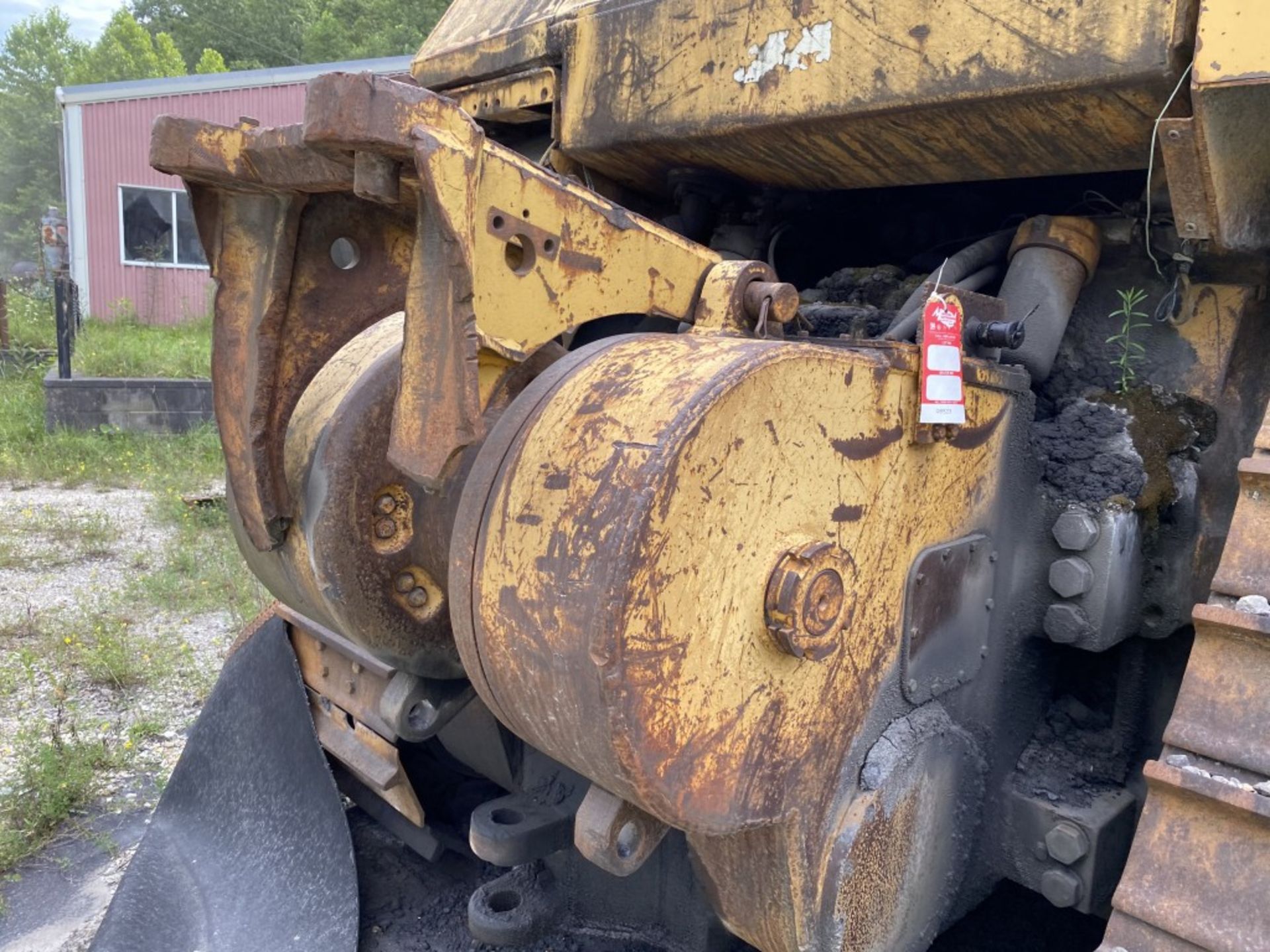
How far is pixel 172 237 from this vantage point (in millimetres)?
16922

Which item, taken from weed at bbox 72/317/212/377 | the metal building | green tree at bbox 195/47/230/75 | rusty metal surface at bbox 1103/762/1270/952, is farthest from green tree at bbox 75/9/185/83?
rusty metal surface at bbox 1103/762/1270/952

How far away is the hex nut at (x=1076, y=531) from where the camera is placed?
1646 mm

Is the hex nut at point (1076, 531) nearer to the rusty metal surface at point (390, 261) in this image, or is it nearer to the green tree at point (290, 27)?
the rusty metal surface at point (390, 261)

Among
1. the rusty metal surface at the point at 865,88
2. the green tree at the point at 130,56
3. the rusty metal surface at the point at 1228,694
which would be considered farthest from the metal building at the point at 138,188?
the green tree at the point at 130,56

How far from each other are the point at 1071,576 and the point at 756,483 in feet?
2.33

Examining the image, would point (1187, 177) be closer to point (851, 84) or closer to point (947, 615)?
point (851, 84)

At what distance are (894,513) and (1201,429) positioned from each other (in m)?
0.67

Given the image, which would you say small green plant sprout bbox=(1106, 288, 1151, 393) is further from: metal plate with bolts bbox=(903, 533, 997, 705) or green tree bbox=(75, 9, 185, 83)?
green tree bbox=(75, 9, 185, 83)

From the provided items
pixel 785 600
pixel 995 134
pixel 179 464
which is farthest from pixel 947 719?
pixel 179 464

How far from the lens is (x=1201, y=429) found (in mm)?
1742

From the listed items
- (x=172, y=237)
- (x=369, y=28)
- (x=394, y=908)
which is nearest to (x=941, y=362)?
(x=394, y=908)

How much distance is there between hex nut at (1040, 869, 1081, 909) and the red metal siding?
16084 mm

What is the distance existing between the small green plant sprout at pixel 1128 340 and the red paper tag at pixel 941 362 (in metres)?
0.46

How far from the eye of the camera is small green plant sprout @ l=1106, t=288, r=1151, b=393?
5.83 ft
